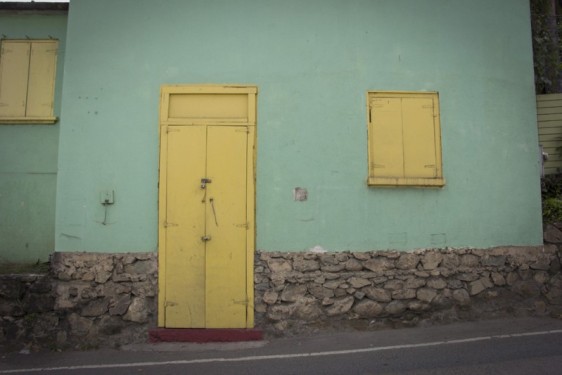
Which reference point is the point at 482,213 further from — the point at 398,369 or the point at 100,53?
the point at 100,53

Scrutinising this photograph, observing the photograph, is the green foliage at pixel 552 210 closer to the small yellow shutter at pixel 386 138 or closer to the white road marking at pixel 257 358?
the white road marking at pixel 257 358

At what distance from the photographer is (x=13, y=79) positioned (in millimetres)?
7547

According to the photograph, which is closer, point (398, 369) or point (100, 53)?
point (398, 369)

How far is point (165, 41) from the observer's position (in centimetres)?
676

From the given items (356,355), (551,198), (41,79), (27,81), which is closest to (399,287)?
(356,355)

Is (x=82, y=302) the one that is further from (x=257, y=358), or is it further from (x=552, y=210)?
(x=552, y=210)

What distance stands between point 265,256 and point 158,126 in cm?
231

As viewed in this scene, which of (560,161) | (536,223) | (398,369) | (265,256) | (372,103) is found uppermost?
(372,103)

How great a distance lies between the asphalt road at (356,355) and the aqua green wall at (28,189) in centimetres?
183

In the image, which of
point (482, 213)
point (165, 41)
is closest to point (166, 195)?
point (165, 41)

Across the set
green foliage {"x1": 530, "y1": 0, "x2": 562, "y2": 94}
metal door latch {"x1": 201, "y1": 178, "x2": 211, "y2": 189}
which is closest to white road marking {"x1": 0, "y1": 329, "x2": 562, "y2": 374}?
metal door latch {"x1": 201, "y1": 178, "x2": 211, "y2": 189}

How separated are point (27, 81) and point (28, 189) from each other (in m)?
1.71

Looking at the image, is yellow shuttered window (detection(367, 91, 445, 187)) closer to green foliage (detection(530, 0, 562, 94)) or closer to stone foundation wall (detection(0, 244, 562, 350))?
stone foundation wall (detection(0, 244, 562, 350))

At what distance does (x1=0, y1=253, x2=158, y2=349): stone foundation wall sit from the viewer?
6.29 metres
